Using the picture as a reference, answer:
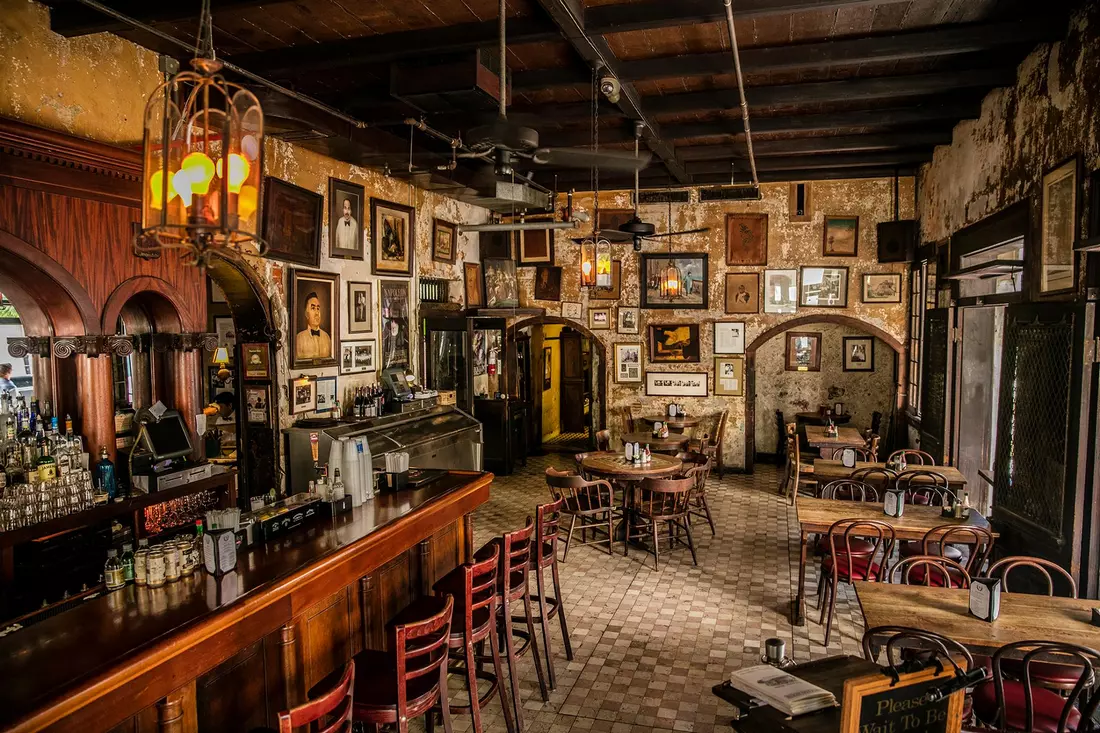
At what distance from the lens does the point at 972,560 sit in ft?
15.9

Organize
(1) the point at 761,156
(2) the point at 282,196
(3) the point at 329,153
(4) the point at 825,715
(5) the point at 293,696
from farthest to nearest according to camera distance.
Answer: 1. (1) the point at 761,156
2. (3) the point at 329,153
3. (2) the point at 282,196
4. (5) the point at 293,696
5. (4) the point at 825,715

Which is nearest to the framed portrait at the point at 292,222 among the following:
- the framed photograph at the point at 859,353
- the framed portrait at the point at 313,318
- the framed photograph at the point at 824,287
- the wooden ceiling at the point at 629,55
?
the framed portrait at the point at 313,318

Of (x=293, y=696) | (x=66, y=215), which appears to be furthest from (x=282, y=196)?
(x=293, y=696)

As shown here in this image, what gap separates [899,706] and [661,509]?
505 centimetres

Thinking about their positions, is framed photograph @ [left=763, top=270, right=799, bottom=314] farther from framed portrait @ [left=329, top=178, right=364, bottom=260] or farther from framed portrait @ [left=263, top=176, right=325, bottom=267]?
framed portrait @ [left=263, top=176, right=325, bottom=267]

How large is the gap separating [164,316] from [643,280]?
300 inches

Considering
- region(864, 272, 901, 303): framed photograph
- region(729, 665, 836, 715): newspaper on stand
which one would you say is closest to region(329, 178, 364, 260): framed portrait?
region(729, 665, 836, 715): newspaper on stand

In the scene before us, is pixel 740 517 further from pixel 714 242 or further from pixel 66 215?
pixel 66 215

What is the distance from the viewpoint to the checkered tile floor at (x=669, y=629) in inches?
166

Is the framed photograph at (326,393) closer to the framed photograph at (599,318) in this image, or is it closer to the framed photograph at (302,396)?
the framed photograph at (302,396)

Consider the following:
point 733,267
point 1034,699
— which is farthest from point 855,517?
point 733,267

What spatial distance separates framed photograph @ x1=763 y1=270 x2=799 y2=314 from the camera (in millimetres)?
10836

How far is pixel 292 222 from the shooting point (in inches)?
276

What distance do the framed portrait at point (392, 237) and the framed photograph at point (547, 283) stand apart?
2926mm
